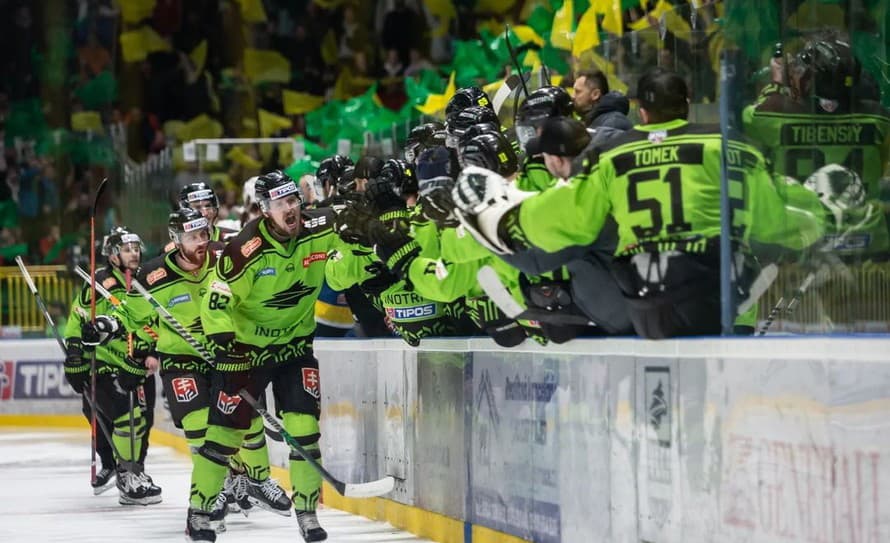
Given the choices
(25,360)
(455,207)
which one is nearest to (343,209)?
(455,207)

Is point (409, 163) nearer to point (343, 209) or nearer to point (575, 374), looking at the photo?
point (343, 209)

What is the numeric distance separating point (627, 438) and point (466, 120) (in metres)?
2.17

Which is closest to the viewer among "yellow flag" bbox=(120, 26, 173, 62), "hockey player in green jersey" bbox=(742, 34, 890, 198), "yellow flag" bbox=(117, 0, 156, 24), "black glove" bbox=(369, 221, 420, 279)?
"hockey player in green jersey" bbox=(742, 34, 890, 198)

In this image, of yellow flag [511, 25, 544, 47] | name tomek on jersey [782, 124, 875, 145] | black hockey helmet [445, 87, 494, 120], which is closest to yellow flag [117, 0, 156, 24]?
yellow flag [511, 25, 544, 47]

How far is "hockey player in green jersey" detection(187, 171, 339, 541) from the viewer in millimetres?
8484

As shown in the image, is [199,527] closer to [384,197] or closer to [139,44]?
[384,197]

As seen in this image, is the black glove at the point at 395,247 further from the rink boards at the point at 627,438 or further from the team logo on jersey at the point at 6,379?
the team logo on jersey at the point at 6,379

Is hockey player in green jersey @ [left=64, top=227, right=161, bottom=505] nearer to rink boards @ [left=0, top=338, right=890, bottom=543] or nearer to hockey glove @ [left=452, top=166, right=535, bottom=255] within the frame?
rink boards @ [left=0, top=338, right=890, bottom=543]

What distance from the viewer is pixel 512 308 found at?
6512 mm

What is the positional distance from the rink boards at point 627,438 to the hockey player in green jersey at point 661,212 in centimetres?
17

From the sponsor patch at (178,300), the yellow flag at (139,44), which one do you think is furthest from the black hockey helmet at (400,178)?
the yellow flag at (139,44)

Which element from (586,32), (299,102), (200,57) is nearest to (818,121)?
(586,32)

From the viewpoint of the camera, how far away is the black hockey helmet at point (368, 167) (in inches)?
356

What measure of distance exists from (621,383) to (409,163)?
2.85 metres
